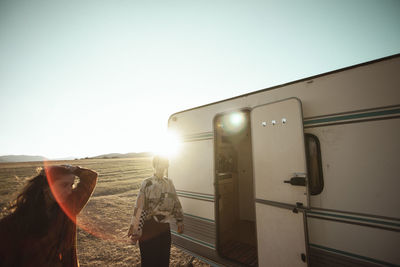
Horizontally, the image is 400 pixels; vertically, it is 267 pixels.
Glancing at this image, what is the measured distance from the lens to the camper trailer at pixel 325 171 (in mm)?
1991

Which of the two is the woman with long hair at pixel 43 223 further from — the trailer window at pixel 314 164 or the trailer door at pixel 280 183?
the trailer window at pixel 314 164

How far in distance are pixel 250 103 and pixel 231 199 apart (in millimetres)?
3173

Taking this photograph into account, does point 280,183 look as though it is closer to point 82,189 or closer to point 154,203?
point 154,203

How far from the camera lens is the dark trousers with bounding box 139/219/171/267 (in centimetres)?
253

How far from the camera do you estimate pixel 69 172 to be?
160cm

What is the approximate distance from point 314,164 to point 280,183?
0.54 m

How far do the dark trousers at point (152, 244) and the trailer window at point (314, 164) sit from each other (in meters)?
2.26

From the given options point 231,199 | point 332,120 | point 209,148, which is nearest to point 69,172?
point 209,148

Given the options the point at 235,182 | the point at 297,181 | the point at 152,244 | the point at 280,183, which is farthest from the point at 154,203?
the point at 235,182

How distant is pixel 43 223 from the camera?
4.21 ft

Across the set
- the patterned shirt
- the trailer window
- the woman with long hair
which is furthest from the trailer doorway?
the woman with long hair

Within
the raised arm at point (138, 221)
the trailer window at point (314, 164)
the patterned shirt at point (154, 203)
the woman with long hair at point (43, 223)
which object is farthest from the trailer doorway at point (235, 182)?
the woman with long hair at point (43, 223)

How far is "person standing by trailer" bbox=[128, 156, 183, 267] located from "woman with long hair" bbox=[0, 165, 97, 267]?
105cm

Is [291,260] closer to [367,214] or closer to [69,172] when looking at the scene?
[367,214]
